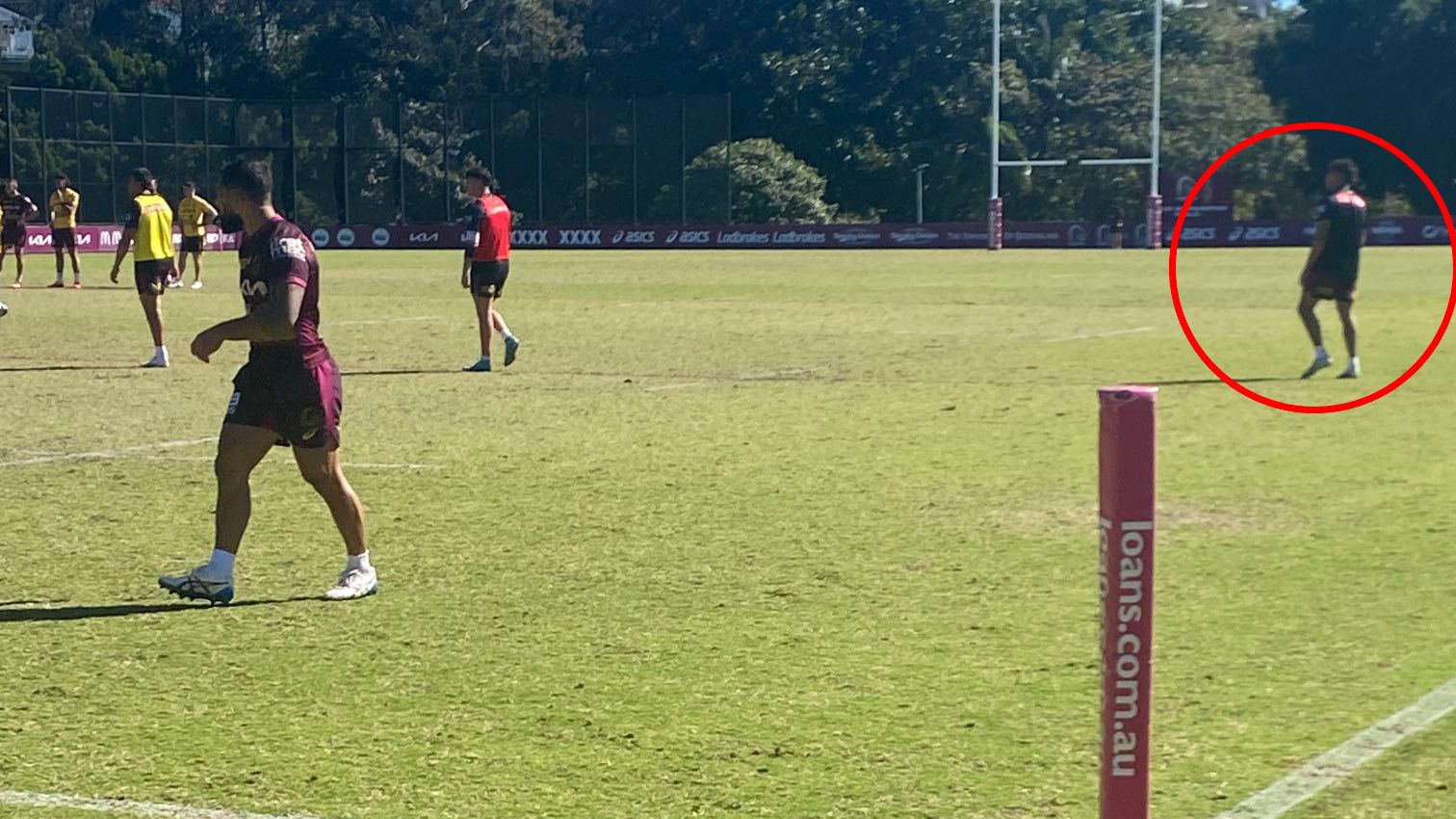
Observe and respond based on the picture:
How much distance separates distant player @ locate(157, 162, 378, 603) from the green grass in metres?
0.34

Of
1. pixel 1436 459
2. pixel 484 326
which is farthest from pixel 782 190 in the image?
pixel 1436 459

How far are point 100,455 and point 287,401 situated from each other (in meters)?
5.87

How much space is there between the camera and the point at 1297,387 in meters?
19.0

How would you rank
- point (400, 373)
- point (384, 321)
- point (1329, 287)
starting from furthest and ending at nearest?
point (384, 321) → point (400, 373) → point (1329, 287)

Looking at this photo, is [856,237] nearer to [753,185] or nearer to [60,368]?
[753,185]

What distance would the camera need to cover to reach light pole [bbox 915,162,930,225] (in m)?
76.6

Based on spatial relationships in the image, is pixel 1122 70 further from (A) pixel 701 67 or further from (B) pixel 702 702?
(B) pixel 702 702

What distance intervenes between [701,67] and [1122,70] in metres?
17.4

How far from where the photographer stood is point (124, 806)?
5.98m

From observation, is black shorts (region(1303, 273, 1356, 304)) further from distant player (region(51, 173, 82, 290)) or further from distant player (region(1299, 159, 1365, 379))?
distant player (region(51, 173, 82, 290))

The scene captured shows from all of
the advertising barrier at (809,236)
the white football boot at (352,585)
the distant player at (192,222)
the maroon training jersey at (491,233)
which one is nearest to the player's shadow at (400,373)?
the maroon training jersey at (491,233)

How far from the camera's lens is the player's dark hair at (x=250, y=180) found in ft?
29.4

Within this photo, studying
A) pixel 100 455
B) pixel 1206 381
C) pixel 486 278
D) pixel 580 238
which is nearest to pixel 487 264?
pixel 486 278

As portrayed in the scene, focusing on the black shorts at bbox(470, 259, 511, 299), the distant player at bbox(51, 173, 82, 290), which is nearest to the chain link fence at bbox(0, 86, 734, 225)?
the distant player at bbox(51, 173, 82, 290)
